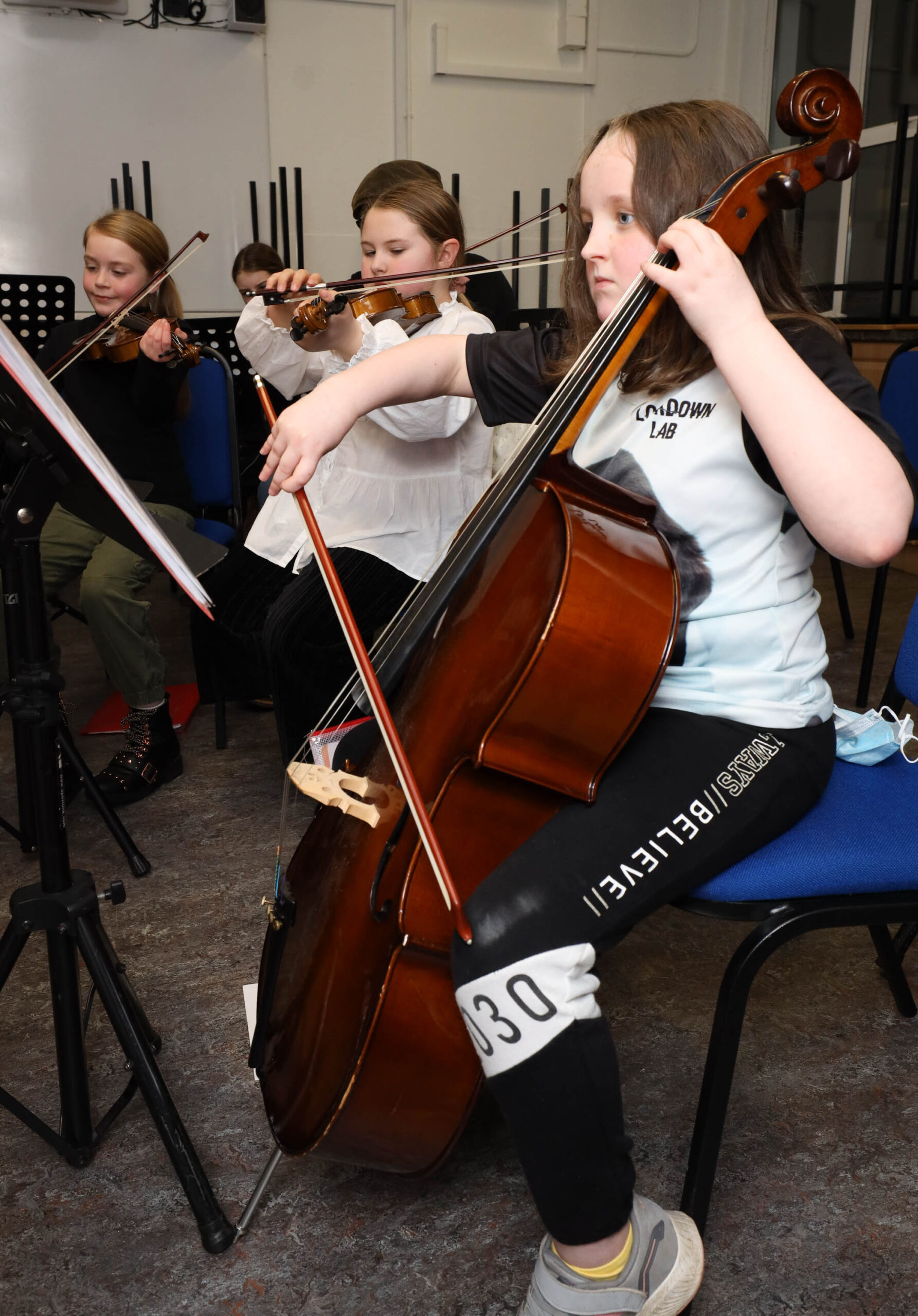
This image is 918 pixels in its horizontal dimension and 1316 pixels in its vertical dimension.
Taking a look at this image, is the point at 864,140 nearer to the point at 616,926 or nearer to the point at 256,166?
the point at 256,166

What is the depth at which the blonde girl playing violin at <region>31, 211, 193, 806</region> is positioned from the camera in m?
2.03

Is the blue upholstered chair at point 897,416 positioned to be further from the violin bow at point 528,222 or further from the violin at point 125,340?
the violin at point 125,340

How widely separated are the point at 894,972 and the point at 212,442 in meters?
1.79

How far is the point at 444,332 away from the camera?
1.69 meters

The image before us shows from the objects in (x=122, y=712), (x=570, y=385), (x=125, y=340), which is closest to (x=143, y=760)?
(x=122, y=712)

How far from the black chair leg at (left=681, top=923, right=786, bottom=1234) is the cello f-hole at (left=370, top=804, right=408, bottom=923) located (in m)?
0.28

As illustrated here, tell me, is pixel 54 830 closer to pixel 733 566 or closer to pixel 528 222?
pixel 733 566

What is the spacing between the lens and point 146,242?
2379mm

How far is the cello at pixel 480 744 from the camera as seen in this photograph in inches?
31.8

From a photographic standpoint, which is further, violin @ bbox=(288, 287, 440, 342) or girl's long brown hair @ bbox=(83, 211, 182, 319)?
girl's long brown hair @ bbox=(83, 211, 182, 319)

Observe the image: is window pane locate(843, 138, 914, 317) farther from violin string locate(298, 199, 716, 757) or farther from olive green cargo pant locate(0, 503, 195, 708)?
violin string locate(298, 199, 716, 757)

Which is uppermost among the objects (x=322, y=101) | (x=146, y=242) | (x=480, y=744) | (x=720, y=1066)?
(x=322, y=101)

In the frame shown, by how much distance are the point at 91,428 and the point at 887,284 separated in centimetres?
301

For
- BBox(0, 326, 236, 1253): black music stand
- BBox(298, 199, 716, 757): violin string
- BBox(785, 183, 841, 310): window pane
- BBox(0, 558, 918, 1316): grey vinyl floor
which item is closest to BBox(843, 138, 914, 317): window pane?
BBox(785, 183, 841, 310): window pane
